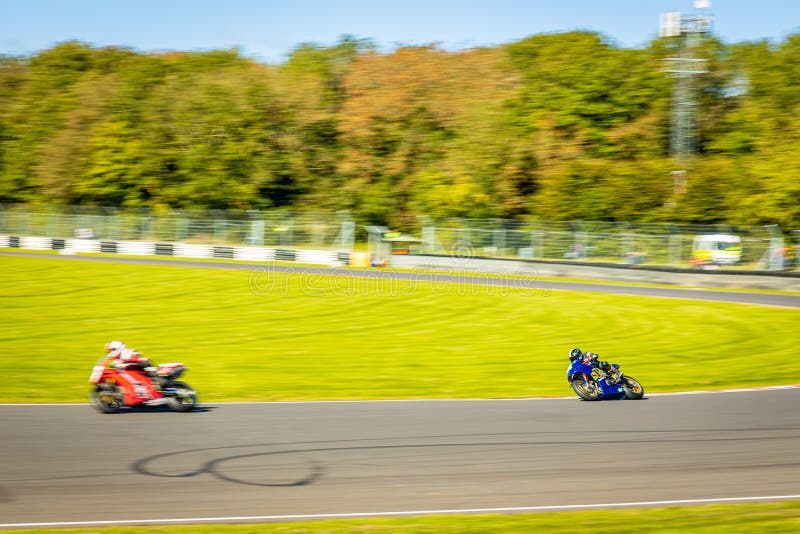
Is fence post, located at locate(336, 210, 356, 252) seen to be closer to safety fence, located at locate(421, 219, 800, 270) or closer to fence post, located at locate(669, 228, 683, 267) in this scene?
safety fence, located at locate(421, 219, 800, 270)

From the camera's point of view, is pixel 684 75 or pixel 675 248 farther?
pixel 684 75

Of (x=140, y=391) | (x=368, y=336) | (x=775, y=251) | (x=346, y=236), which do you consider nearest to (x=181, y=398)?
(x=140, y=391)

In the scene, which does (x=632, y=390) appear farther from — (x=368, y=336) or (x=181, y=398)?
(x=368, y=336)

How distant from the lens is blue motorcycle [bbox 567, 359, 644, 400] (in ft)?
43.3

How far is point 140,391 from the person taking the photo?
39.2 feet

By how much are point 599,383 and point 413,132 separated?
42.7 m

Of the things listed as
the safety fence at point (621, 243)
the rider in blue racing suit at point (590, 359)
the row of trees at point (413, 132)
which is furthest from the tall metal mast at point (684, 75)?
the rider in blue racing suit at point (590, 359)

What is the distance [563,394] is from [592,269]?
1884 centimetres

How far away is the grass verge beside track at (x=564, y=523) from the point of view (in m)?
7.17

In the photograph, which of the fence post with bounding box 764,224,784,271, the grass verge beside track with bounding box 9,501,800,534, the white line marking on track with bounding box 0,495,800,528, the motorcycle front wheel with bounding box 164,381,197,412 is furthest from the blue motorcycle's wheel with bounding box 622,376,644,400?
the fence post with bounding box 764,224,784,271

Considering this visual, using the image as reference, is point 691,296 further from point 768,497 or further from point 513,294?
point 768,497

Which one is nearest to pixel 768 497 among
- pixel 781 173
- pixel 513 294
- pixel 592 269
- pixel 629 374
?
pixel 629 374

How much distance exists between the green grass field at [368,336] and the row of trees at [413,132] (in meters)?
19.3

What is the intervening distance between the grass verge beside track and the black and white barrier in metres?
32.0
